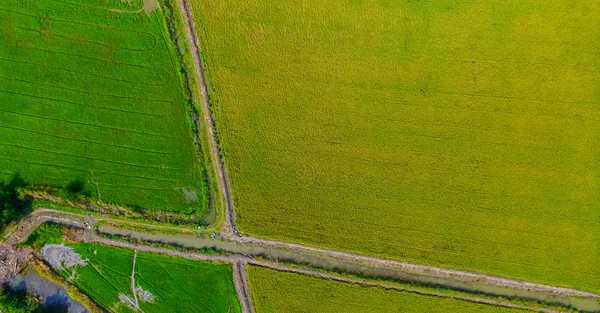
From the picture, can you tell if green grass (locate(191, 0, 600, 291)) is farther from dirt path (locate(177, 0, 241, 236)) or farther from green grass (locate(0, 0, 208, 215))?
green grass (locate(0, 0, 208, 215))

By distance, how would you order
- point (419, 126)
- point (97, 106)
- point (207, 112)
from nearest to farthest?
1. point (419, 126)
2. point (207, 112)
3. point (97, 106)

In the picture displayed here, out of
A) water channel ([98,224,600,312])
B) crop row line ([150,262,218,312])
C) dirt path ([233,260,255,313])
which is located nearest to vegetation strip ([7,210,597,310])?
dirt path ([233,260,255,313])

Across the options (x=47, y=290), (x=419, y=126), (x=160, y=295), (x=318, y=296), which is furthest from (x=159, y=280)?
(x=419, y=126)

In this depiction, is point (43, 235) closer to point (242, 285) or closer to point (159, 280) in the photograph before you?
point (159, 280)

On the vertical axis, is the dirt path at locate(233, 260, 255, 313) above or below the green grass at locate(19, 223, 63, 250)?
below

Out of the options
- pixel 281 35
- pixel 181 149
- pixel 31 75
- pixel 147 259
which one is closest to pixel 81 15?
pixel 31 75
